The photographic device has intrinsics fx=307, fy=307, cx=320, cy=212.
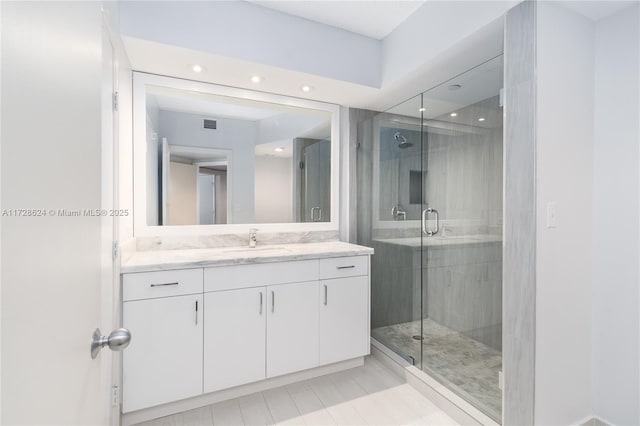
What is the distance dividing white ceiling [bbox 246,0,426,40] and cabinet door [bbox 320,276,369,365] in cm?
188

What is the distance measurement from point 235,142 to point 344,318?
1.70 metres

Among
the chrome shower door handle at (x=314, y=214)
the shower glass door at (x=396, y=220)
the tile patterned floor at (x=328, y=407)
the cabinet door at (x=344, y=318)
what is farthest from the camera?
the chrome shower door handle at (x=314, y=214)

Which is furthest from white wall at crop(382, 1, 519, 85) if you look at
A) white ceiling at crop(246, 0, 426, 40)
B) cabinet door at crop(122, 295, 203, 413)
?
cabinet door at crop(122, 295, 203, 413)

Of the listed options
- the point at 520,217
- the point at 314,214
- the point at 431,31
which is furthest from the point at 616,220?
the point at 314,214

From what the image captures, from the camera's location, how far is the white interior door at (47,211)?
1.17 ft

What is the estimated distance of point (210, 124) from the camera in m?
2.52

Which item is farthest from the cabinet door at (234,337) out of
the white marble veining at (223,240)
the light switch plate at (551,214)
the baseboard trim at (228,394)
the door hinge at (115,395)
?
the light switch plate at (551,214)

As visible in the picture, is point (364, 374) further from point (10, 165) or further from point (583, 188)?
point (10, 165)

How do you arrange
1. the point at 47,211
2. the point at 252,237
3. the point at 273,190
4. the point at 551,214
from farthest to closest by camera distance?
1. the point at 273,190
2. the point at 252,237
3. the point at 551,214
4. the point at 47,211

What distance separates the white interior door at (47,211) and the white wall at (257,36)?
1.36 m

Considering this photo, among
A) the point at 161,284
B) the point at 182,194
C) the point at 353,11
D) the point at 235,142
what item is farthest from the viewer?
the point at 235,142

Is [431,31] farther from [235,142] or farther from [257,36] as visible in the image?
[235,142]

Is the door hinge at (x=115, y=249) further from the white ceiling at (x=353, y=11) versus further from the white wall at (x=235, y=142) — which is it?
the white ceiling at (x=353, y=11)

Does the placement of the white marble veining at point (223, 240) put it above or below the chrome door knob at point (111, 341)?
above
